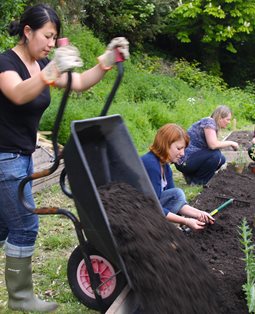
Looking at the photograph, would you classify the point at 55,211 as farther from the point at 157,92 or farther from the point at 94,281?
Answer: the point at 157,92

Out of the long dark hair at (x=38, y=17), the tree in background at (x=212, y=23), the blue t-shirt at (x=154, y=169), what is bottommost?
the tree in background at (x=212, y=23)

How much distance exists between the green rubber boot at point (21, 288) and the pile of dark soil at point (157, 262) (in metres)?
0.70

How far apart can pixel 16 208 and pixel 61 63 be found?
40.2 inches

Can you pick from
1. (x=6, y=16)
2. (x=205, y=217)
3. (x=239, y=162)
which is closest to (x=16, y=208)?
(x=205, y=217)

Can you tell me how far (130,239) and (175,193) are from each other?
1643 millimetres

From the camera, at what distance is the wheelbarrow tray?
8.61 ft

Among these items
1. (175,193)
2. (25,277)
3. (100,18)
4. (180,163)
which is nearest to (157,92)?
(100,18)

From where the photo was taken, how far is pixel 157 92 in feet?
42.6

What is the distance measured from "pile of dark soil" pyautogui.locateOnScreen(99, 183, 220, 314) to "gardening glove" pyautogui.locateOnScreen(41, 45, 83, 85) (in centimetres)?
73

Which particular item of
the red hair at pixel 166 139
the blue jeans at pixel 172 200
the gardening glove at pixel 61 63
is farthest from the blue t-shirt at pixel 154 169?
the gardening glove at pixel 61 63

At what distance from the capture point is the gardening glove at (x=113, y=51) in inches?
114

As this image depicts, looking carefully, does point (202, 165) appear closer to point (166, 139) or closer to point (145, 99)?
point (166, 139)

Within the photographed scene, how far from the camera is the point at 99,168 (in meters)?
3.18

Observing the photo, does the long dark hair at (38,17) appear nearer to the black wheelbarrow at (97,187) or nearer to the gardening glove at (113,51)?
the gardening glove at (113,51)
